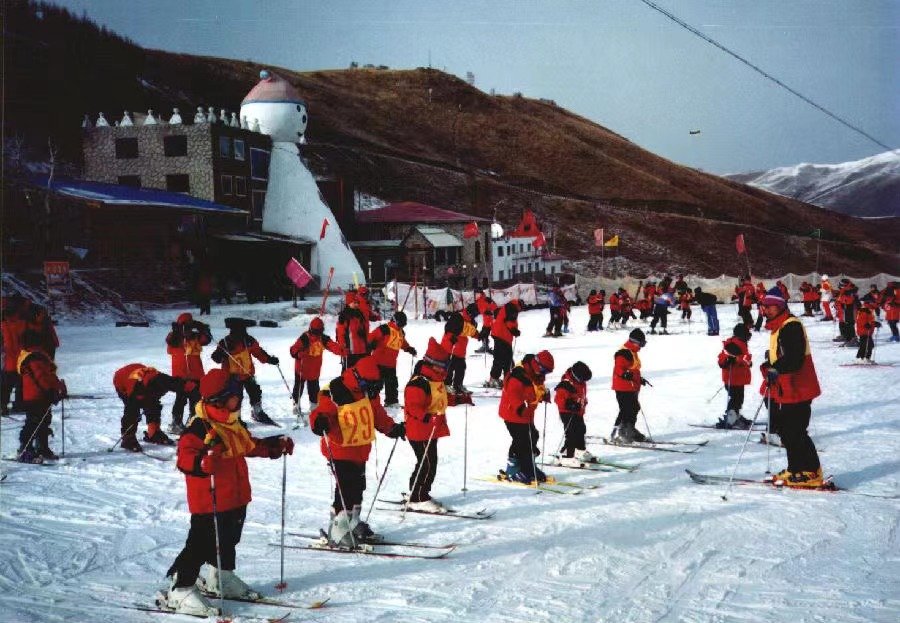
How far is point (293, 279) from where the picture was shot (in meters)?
14.8

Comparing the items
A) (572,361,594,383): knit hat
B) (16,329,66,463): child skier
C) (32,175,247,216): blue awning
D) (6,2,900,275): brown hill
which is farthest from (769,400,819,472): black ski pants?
(32,175,247,216): blue awning

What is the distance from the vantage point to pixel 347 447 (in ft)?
16.8

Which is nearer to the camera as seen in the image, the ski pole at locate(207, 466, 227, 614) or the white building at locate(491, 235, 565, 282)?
the ski pole at locate(207, 466, 227, 614)

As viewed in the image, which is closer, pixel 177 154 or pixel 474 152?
pixel 177 154

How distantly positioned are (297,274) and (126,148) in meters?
10.9

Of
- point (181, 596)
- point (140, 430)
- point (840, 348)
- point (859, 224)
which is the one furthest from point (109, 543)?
point (859, 224)

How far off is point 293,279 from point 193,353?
6413mm

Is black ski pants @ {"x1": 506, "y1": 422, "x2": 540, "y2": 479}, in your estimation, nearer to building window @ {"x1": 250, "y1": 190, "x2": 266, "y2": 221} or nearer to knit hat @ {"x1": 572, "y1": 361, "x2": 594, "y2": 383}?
knit hat @ {"x1": 572, "y1": 361, "x2": 594, "y2": 383}

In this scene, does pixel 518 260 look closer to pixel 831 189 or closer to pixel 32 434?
pixel 831 189

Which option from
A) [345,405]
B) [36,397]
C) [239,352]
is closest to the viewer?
[345,405]

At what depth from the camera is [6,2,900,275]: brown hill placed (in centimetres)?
1162

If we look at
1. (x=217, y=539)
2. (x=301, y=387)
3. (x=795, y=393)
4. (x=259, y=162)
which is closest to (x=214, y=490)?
(x=217, y=539)

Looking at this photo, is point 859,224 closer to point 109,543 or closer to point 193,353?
point 193,353

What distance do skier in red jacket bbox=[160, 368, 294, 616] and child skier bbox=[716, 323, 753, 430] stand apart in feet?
20.1
